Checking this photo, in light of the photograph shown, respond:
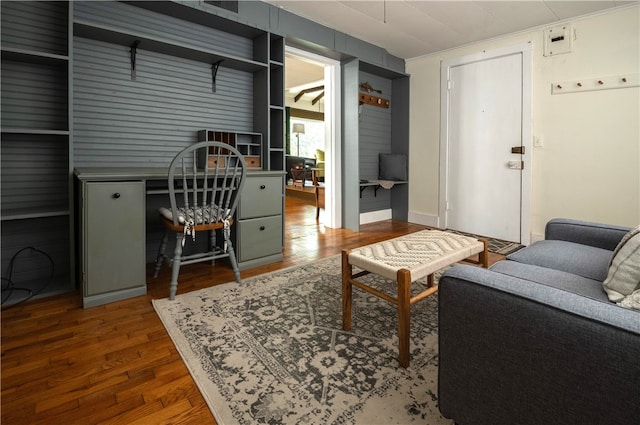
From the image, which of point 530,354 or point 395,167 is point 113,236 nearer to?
point 530,354

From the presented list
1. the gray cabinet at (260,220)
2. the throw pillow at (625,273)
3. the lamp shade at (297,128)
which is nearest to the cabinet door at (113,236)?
the gray cabinet at (260,220)

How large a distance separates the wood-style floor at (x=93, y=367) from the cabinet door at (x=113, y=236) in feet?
0.49

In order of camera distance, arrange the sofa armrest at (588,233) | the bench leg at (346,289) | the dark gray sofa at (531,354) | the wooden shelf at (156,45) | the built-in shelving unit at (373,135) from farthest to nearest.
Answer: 1. the built-in shelving unit at (373,135)
2. the wooden shelf at (156,45)
3. the sofa armrest at (588,233)
4. the bench leg at (346,289)
5. the dark gray sofa at (531,354)

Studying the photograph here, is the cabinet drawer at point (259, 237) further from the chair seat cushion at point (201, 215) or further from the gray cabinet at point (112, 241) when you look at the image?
the gray cabinet at point (112, 241)

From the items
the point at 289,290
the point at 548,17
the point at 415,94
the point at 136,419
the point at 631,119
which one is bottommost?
the point at 136,419

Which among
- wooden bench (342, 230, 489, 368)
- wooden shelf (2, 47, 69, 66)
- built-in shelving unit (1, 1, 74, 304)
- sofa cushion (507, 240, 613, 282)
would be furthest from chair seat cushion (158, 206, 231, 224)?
sofa cushion (507, 240, 613, 282)

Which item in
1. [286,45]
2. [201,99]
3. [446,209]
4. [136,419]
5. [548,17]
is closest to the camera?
[136,419]

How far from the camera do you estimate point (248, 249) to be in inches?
108

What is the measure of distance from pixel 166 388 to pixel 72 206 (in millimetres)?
1488

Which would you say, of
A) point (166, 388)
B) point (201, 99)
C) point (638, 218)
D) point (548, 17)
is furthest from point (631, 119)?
point (166, 388)

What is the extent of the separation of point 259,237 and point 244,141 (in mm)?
1034

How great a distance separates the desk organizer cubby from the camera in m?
3.01

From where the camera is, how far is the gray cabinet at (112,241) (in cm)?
202

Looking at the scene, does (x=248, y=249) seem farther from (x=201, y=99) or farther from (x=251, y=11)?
(x=251, y=11)
